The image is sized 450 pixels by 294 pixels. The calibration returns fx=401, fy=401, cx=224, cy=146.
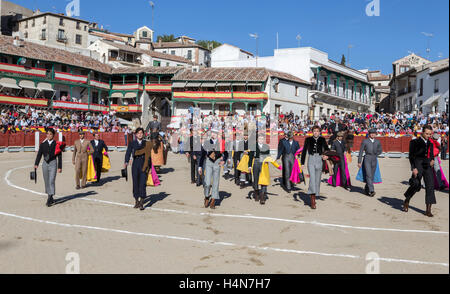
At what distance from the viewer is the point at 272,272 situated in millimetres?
5070

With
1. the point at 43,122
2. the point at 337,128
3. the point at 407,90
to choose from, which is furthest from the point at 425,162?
the point at 407,90

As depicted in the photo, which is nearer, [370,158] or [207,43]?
[370,158]

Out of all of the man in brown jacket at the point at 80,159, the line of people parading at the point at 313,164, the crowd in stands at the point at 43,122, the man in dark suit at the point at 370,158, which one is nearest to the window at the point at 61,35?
the crowd in stands at the point at 43,122

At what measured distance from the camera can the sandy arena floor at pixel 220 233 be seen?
5.32 metres

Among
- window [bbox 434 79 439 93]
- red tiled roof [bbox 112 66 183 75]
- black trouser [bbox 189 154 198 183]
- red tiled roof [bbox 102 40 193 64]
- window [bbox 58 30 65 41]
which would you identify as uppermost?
window [bbox 58 30 65 41]

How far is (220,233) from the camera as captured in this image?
7.17 metres

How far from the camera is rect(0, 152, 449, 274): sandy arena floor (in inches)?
209

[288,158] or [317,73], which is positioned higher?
[317,73]

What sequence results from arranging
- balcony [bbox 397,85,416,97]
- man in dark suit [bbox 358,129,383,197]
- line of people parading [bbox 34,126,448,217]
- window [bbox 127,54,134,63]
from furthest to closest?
window [bbox 127,54,134,63], balcony [bbox 397,85,416,97], man in dark suit [bbox 358,129,383,197], line of people parading [bbox 34,126,448,217]

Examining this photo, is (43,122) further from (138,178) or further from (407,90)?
(407,90)

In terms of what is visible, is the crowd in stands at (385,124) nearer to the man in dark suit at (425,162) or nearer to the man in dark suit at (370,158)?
the man in dark suit at (370,158)

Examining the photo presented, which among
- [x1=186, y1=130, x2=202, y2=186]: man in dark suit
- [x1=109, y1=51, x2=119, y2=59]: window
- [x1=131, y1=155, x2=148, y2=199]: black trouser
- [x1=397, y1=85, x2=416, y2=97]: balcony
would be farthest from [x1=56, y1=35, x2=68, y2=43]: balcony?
[x1=131, y1=155, x2=148, y2=199]: black trouser

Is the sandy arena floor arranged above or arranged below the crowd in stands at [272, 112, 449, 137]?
below

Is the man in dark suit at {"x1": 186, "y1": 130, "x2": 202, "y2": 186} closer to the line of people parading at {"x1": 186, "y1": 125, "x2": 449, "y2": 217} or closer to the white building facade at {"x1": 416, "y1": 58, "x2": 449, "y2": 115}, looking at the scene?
the line of people parading at {"x1": 186, "y1": 125, "x2": 449, "y2": 217}
